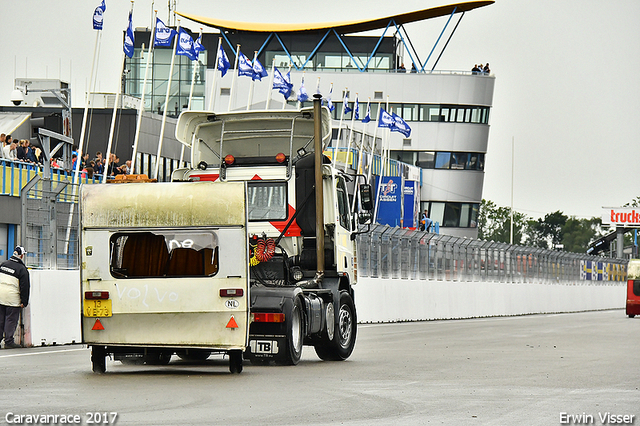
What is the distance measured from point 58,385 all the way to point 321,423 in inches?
161

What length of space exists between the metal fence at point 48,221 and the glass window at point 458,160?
2683 inches

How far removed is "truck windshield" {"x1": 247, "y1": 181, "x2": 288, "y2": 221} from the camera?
17.0 meters

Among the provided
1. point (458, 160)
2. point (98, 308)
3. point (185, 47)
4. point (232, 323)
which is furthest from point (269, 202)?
point (458, 160)

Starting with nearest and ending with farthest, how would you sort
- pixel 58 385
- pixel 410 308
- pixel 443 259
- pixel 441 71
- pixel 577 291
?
pixel 58 385 < pixel 410 308 < pixel 443 259 < pixel 577 291 < pixel 441 71

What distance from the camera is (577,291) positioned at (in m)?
60.2

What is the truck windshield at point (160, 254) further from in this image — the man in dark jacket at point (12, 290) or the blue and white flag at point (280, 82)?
the blue and white flag at point (280, 82)

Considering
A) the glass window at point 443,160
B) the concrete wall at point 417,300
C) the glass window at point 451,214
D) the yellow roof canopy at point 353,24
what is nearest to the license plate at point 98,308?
the concrete wall at point 417,300

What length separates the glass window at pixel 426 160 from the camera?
283 feet

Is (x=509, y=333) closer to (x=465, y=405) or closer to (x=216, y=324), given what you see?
(x=216, y=324)

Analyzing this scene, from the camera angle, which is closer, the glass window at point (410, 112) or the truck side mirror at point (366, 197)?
the truck side mirror at point (366, 197)

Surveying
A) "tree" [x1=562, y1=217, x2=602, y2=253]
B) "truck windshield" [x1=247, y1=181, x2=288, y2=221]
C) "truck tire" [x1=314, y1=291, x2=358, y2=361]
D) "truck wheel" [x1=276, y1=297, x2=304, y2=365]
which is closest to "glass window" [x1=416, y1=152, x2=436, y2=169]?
"truck tire" [x1=314, y1=291, x2=358, y2=361]

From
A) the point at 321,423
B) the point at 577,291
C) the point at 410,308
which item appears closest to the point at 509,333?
the point at 410,308

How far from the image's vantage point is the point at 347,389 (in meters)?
12.2

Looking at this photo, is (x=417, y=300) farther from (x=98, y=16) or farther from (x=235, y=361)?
(x=235, y=361)
